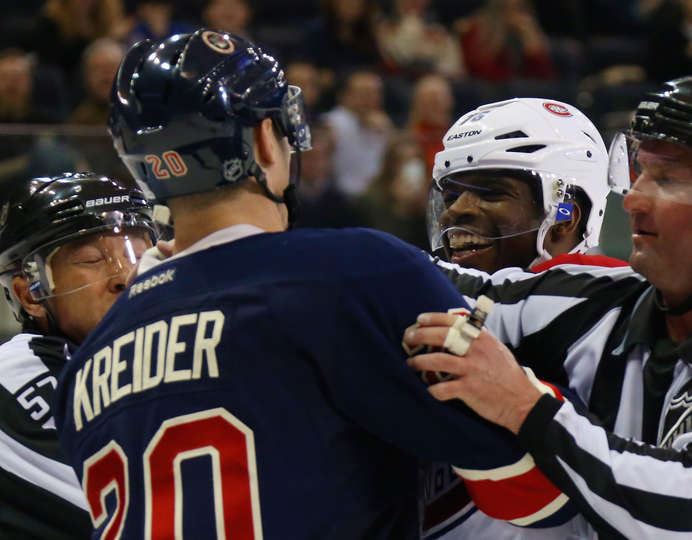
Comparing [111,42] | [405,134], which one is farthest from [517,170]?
[111,42]

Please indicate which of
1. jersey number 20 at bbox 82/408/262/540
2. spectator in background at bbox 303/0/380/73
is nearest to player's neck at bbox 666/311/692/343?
jersey number 20 at bbox 82/408/262/540

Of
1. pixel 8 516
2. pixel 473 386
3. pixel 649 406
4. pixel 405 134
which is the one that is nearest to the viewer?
pixel 473 386

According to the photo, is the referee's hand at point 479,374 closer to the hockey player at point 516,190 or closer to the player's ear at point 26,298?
the hockey player at point 516,190

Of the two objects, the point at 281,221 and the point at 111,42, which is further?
the point at 111,42

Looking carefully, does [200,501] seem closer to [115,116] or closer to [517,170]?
[115,116]

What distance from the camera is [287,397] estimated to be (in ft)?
6.02

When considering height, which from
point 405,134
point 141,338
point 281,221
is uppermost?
point 281,221

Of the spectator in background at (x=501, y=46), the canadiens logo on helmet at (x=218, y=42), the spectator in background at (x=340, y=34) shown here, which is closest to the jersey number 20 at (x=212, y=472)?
the canadiens logo on helmet at (x=218, y=42)

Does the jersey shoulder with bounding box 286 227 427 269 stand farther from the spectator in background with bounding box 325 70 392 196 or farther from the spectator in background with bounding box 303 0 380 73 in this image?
the spectator in background with bounding box 303 0 380 73

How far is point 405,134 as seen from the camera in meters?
6.67

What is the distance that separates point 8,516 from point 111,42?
4523 mm

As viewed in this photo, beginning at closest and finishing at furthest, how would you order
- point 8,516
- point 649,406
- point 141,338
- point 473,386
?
point 473,386 < point 141,338 < point 649,406 < point 8,516

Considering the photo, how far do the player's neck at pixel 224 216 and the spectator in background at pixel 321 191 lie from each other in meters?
4.37

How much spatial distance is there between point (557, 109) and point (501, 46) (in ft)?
20.1
